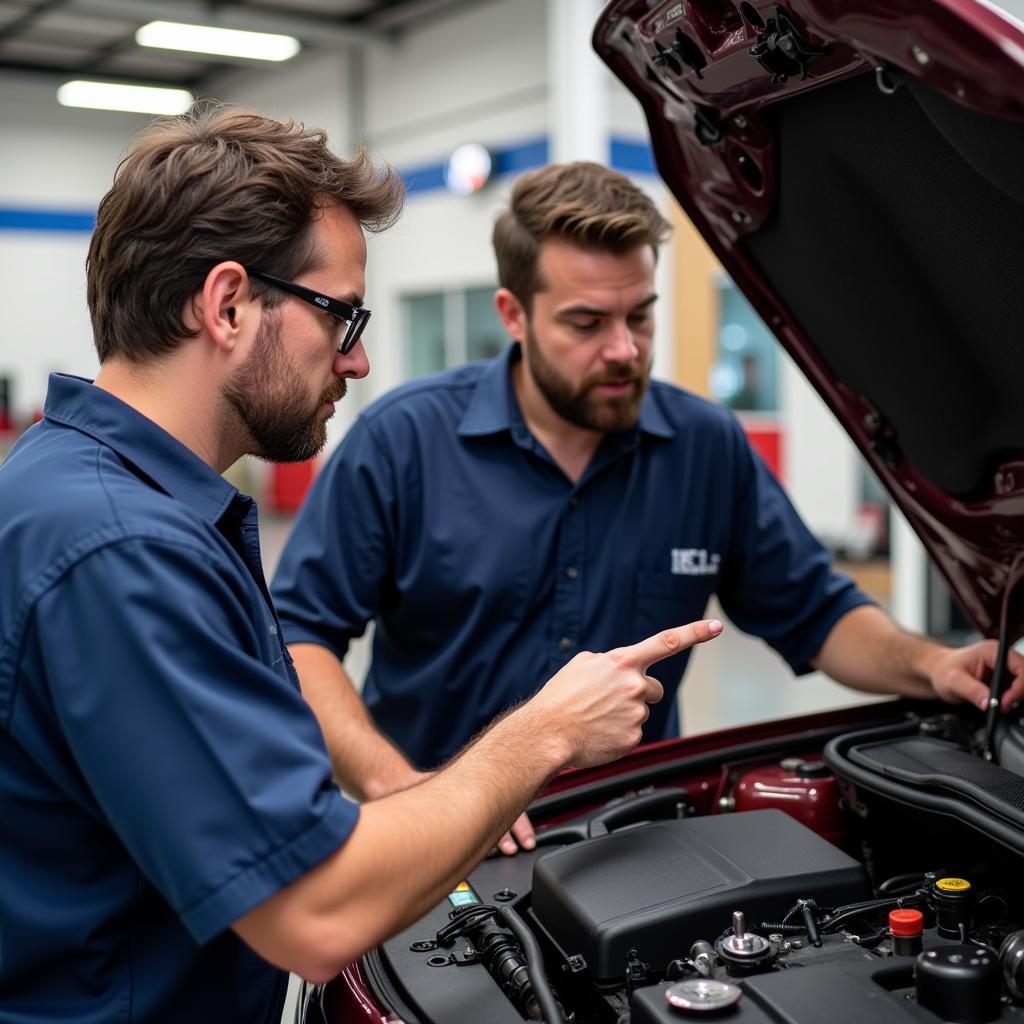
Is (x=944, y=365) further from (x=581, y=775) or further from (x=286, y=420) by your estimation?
(x=286, y=420)

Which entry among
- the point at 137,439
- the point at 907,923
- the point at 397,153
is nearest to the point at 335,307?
the point at 137,439

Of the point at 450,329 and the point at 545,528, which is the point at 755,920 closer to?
the point at 545,528

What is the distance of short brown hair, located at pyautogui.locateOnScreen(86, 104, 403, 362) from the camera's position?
3.67 feet

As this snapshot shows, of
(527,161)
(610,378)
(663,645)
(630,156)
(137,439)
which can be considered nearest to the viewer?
(137,439)

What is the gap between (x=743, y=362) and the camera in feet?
27.9

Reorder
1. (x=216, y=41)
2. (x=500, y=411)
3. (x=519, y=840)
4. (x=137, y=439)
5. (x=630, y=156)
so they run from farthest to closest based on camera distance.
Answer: (x=216, y=41) < (x=630, y=156) < (x=500, y=411) < (x=519, y=840) < (x=137, y=439)

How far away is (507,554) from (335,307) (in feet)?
2.70

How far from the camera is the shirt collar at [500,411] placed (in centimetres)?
201

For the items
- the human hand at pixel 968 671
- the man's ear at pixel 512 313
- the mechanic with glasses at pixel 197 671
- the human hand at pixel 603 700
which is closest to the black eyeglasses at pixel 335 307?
the mechanic with glasses at pixel 197 671

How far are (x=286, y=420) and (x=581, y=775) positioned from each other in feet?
2.28

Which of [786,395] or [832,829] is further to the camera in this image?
[786,395]

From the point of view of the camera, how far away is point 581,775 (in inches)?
63.4

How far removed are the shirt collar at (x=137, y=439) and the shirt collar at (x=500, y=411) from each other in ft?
2.97

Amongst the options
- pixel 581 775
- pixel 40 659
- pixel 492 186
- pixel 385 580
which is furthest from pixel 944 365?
pixel 492 186
